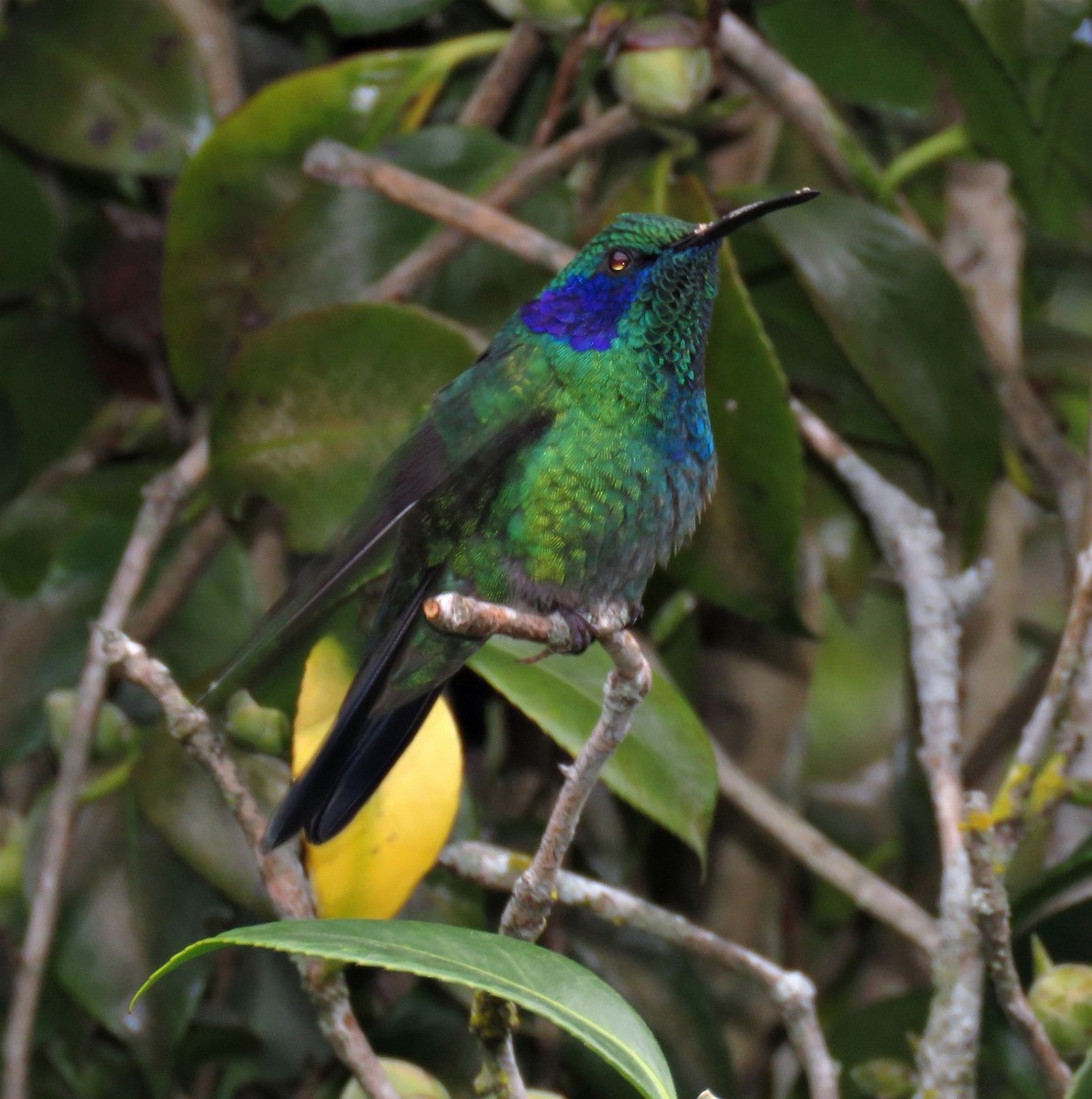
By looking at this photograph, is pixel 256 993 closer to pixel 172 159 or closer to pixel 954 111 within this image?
pixel 172 159

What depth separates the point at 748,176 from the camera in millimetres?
2152

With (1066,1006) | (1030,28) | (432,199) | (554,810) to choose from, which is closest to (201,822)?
(554,810)

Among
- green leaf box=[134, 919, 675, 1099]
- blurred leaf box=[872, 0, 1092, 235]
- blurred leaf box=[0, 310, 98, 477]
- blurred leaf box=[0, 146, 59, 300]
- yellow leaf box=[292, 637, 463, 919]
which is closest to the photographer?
green leaf box=[134, 919, 675, 1099]

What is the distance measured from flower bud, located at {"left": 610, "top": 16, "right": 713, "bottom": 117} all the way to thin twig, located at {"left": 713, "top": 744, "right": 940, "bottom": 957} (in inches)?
29.4

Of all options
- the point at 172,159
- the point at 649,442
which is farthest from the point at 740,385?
the point at 172,159

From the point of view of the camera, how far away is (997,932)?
1.23 metres

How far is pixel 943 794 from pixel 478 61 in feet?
4.53

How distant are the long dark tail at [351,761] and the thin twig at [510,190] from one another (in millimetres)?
636

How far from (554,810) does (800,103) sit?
47.2 inches

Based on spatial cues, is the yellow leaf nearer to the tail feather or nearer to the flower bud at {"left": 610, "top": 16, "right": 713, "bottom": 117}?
the tail feather

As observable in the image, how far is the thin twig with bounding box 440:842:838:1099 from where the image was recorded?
1292 millimetres

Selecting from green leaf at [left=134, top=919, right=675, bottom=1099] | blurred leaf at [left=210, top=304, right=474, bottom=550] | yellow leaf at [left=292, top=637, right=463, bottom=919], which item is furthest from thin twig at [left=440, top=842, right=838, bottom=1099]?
blurred leaf at [left=210, top=304, right=474, bottom=550]

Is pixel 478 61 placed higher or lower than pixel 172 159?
higher

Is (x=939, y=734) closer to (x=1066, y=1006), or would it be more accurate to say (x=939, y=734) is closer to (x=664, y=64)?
(x=1066, y=1006)
